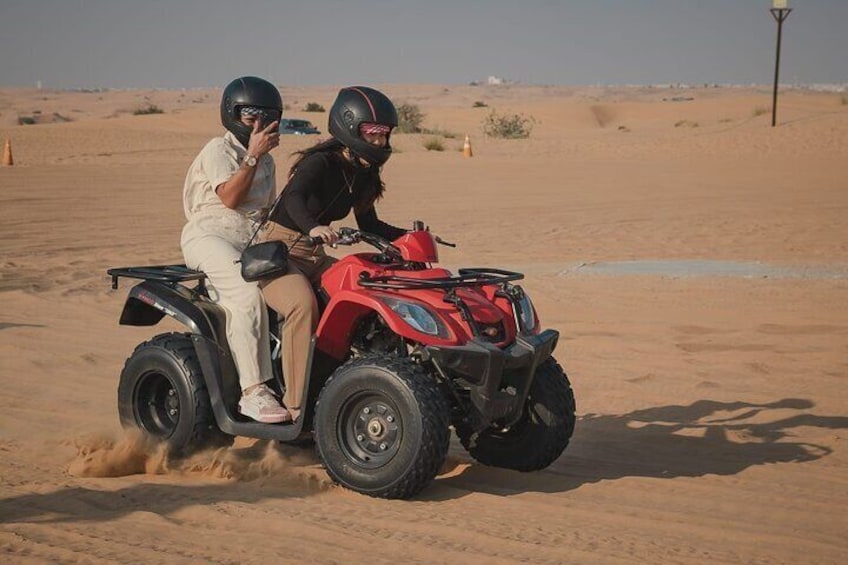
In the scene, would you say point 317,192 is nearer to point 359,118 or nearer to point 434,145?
point 359,118

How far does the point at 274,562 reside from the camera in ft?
15.5

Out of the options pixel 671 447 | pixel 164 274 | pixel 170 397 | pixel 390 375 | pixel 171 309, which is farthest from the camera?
pixel 671 447

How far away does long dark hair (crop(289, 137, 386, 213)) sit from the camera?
6.26 meters

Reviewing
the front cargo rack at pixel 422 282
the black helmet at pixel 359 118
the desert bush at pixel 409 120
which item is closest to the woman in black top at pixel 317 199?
the black helmet at pixel 359 118

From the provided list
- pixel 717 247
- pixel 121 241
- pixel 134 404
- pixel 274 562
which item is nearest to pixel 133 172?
pixel 121 241

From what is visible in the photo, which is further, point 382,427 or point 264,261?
point 264,261

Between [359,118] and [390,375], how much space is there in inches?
55.8

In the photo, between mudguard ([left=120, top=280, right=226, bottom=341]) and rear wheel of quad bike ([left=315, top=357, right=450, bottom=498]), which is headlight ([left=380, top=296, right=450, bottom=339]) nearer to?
rear wheel of quad bike ([left=315, top=357, right=450, bottom=498])

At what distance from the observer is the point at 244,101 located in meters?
6.62

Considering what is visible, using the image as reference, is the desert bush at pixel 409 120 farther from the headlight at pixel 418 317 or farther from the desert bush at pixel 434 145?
the headlight at pixel 418 317

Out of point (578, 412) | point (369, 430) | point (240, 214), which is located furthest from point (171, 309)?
point (578, 412)

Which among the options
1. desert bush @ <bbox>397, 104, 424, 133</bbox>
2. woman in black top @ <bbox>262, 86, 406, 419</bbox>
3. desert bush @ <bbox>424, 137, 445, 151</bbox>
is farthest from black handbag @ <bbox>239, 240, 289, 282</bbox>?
desert bush @ <bbox>397, 104, 424, 133</bbox>

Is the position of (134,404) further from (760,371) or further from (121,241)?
(121,241)

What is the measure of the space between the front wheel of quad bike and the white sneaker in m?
0.97
